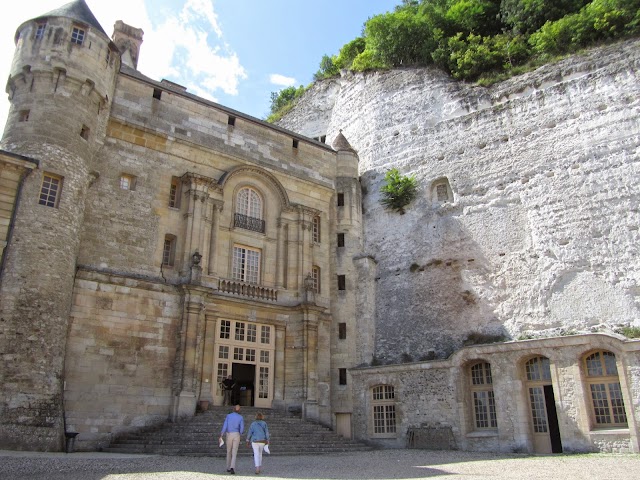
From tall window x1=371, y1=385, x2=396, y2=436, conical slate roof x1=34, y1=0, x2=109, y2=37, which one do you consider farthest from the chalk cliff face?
conical slate roof x1=34, y1=0, x2=109, y2=37

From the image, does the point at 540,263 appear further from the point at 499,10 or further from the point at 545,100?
the point at 499,10

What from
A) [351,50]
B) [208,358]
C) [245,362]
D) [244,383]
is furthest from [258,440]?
[351,50]

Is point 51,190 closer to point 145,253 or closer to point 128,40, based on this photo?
point 145,253

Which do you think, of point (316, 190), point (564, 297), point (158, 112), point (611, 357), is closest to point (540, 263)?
point (564, 297)

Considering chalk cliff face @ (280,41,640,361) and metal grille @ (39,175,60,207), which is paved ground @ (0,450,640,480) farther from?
metal grille @ (39,175,60,207)

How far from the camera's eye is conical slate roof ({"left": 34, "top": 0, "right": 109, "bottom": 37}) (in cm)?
1656

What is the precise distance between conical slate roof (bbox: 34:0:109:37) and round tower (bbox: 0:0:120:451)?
37 mm

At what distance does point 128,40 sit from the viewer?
77.8 ft

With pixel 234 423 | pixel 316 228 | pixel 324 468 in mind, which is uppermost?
pixel 316 228

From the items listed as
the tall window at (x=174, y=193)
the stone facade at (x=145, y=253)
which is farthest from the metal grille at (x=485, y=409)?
the tall window at (x=174, y=193)

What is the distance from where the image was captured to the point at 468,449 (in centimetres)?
1557

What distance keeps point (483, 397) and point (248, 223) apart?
929 cm

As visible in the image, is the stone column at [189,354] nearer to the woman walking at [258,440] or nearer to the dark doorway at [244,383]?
the dark doorway at [244,383]

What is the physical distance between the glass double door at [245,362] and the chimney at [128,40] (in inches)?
502
